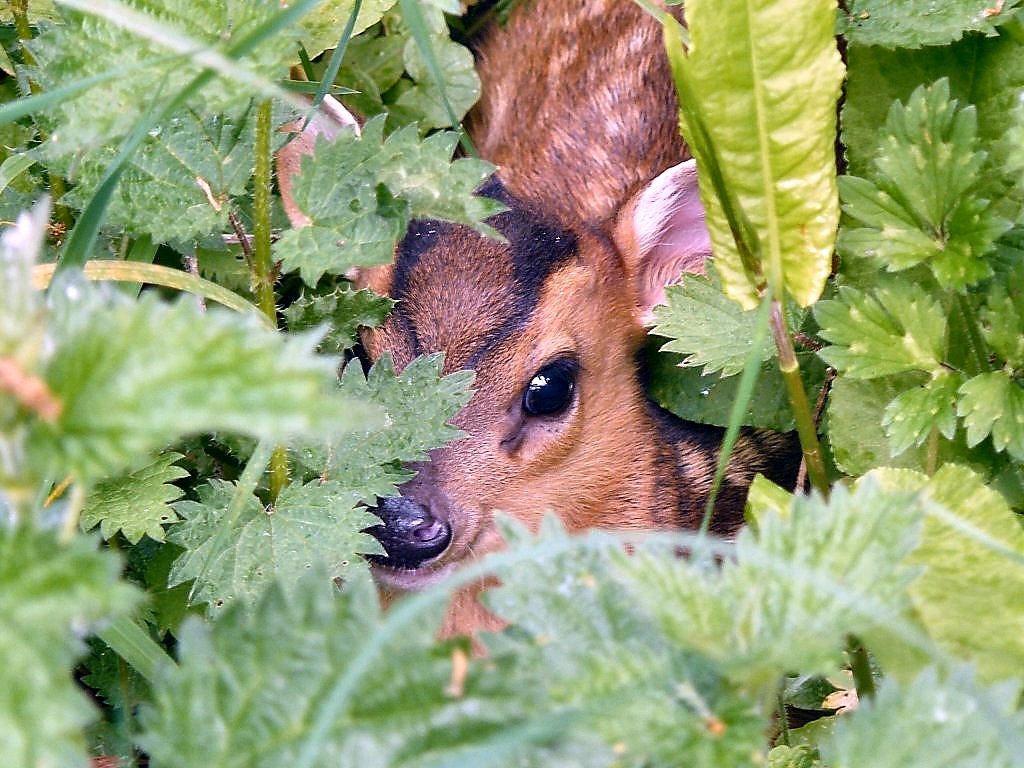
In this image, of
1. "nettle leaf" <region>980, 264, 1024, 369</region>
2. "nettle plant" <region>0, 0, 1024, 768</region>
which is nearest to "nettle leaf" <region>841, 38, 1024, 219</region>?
"nettle plant" <region>0, 0, 1024, 768</region>

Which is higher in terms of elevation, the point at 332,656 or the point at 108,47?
the point at 108,47

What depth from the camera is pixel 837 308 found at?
1.92 metres

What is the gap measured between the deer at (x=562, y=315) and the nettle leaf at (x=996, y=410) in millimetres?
854

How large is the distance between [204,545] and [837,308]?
3.96 ft

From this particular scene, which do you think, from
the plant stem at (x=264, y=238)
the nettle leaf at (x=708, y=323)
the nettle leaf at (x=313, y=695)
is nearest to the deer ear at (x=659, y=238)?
the nettle leaf at (x=708, y=323)

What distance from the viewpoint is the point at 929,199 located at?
1873 millimetres

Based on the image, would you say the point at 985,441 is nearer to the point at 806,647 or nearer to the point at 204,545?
the point at 806,647

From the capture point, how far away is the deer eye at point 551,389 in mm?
2619

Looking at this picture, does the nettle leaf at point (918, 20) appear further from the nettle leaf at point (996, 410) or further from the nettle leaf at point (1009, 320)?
the nettle leaf at point (996, 410)

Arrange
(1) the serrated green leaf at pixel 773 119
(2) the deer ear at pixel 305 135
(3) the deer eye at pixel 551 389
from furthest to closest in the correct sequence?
(3) the deer eye at pixel 551 389, (2) the deer ear at pixel 305 135, (1) the serrated green leaf at pixel 773 119

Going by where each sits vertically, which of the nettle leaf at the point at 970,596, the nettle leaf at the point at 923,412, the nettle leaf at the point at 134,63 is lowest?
the nettle leaf at the point at 970,596

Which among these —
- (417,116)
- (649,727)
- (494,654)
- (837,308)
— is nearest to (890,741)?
(649,727)

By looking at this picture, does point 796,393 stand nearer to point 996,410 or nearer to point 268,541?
point 996,410

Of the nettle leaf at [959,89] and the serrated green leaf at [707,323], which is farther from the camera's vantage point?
the serrated green leaf at [707,323]
